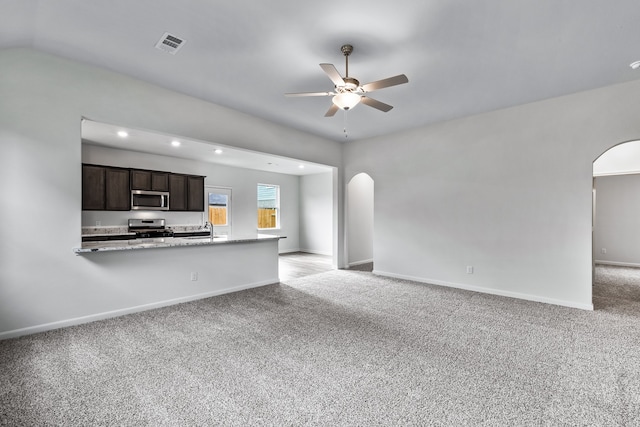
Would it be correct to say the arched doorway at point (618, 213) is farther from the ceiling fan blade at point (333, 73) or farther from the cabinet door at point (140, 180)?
the cabinet door at point (140, 180)

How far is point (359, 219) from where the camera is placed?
7062 millimetres

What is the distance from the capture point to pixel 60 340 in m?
2.79

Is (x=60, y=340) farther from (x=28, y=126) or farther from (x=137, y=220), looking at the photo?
(x=137, y=220)

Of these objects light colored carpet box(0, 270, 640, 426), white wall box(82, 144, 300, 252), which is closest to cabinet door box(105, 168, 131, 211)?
white wall box(82, 144, 300, 252)

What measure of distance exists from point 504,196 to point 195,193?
21.3 feet

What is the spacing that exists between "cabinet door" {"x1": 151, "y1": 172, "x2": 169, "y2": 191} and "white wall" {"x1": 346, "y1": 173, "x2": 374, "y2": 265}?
4.13 metres

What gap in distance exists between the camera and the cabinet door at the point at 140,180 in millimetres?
6305

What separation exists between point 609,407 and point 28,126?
17.0ft

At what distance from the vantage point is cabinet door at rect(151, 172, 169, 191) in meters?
6.62

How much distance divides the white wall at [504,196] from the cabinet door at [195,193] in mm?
4368

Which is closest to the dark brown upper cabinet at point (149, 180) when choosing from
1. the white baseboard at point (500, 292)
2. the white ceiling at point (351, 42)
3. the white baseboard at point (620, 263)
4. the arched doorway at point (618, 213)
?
the white ceiling at point (351, 42)

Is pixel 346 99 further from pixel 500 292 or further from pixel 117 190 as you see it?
pixel 117 190

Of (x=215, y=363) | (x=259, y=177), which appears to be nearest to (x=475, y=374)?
(x=215, y=363)

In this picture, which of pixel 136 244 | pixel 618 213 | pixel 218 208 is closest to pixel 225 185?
pixel 218 208
